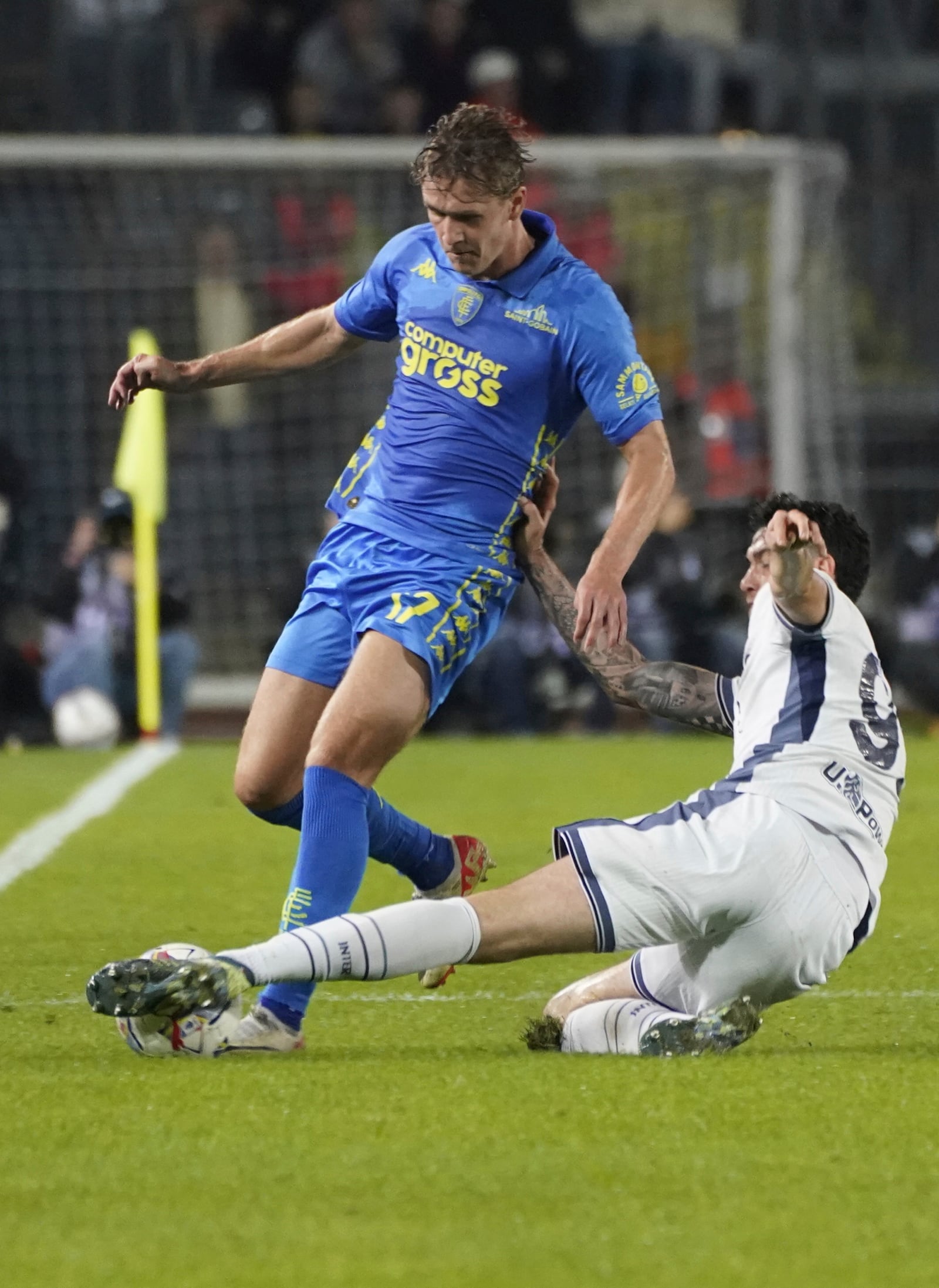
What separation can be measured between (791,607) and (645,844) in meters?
0.58

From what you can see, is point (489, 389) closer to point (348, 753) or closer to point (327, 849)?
point (348, 753)

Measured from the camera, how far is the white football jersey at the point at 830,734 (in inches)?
173

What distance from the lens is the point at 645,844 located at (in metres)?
4.28

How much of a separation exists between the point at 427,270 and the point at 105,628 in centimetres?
875

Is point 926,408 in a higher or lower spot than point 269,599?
higher

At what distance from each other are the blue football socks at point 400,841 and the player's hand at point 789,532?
4.31ft

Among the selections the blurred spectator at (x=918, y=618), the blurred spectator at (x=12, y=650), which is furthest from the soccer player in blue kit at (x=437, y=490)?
the blurred spectator at (x=918, y=618)

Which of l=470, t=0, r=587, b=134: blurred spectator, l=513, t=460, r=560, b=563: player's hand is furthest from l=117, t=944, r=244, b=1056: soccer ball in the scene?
l=470, t=0, r=587, b=134: blurred spectator

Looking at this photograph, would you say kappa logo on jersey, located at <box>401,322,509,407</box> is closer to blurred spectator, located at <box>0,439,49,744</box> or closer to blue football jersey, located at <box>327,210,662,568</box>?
blue football jersey, located at <box>327,210,662,568</box>

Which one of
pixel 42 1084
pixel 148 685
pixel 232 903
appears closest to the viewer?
pixel 42 1084

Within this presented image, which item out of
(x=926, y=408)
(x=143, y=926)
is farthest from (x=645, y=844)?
(x=926, y=408)

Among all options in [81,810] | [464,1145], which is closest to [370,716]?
[464,1145]

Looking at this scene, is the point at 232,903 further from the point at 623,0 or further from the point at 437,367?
the point at 623,0

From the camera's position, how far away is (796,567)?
4.23 metres
